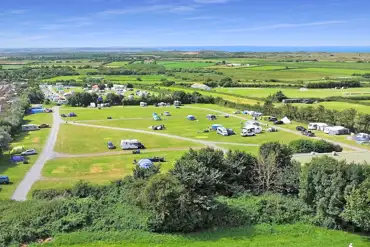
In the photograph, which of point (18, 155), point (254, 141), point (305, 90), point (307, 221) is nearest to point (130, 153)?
point (18, 155)

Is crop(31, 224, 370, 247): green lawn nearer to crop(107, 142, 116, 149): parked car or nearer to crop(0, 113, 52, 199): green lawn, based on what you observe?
crop(0, 113, 52, 199): green lawn

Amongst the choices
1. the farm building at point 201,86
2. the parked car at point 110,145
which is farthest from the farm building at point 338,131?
the farm building at point 201,86

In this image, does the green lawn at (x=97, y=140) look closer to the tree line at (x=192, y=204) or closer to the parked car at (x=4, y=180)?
the parked car at (x=4, y=180)

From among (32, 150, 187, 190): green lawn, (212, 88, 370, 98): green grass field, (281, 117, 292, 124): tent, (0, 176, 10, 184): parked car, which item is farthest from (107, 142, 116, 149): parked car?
(212, 88, 370, 98): green grass field

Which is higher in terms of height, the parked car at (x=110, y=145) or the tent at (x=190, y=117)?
the parked car at (x=110, y=145)

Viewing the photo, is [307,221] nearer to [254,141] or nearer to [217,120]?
[254,141]
